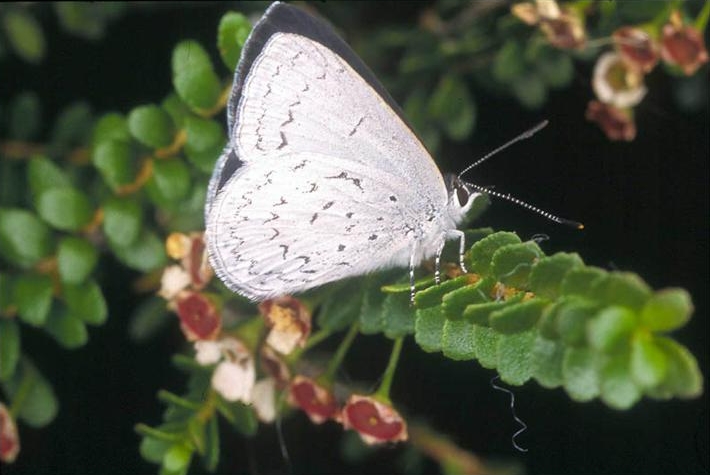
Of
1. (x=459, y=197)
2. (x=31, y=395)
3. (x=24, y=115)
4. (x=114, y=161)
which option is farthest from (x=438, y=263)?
(x=24, y=115)

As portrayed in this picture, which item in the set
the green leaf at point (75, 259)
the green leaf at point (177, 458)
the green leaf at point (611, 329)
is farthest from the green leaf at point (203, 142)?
the green leaf at point (611, 329)

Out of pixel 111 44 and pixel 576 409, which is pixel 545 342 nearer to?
pixel 576 409

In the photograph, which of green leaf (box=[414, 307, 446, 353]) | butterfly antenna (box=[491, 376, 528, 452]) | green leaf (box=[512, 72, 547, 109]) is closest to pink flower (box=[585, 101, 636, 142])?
green leaf (box=[512, 72, 547, 109])

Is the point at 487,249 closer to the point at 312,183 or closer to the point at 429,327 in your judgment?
the point at 429,327

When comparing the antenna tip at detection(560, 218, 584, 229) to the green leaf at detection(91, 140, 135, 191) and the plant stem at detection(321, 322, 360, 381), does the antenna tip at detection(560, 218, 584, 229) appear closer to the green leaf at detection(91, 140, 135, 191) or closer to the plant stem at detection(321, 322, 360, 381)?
the plant stem at detection(321, 322, 360, 381)

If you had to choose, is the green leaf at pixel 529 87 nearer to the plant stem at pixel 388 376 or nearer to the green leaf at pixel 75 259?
the plant stem at pixel 388 376
